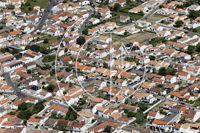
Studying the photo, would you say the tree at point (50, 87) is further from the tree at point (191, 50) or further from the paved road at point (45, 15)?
the paved road at point (45, 15)

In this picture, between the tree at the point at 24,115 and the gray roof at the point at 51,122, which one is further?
the tree at the point at 24,115

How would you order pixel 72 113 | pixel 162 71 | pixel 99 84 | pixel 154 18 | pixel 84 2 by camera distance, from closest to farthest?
pixel 72 113, pixel 99 84, pixel 162 71, pixel 154 18, pixel 84 2

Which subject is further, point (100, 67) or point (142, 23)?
point (142, 23)

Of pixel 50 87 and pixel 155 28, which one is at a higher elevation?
pixel 50 87

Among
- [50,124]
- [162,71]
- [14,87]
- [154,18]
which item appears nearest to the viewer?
[50,124]

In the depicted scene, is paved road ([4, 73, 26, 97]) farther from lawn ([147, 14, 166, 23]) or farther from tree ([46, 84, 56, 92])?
lawn ([147, 14, 166, 23])

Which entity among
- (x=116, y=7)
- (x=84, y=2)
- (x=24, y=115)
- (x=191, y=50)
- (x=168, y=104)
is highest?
(x=84, y=2)

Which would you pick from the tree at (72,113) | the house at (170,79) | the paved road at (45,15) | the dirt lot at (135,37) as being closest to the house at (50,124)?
the tree at (72,113)

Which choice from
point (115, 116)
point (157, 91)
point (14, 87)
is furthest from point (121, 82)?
point (14, 87)

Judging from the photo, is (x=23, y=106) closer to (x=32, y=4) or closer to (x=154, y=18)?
(x=154, y=18)

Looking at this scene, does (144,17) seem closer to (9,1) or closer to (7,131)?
(9,1)
